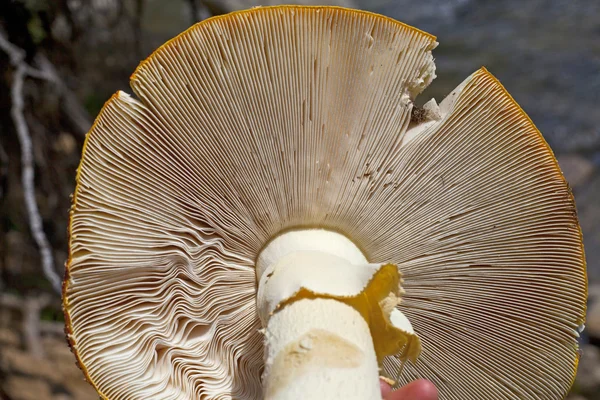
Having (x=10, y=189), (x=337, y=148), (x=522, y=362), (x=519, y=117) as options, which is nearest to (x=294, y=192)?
(x=337, y=148)

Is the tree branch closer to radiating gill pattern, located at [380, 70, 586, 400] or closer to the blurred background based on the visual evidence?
the blurred background

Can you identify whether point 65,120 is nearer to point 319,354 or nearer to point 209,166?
point 209,166

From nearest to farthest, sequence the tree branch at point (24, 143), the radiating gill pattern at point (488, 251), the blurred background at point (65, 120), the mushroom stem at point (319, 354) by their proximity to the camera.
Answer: the mushroom stem at point (319, 354)
the radiating gill pattern at point (488, 251)
the tree branch at point (24, 143)
the blurred background at point (65, 120)

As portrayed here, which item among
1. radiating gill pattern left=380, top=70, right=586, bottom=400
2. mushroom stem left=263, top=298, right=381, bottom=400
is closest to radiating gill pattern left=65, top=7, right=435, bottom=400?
radiating gill pattern left=380, top=70, right=586, bottom=400

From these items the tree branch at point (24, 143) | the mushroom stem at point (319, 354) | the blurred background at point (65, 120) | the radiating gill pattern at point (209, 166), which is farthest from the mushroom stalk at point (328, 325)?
the blurred background at point (65, 120)

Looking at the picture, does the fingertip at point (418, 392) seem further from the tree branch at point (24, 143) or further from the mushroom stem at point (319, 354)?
the tree branch at point (24, 143)

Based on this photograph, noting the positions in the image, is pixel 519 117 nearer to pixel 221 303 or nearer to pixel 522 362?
pixel 522 362

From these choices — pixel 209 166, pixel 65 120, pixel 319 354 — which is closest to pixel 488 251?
pixel 319 354
